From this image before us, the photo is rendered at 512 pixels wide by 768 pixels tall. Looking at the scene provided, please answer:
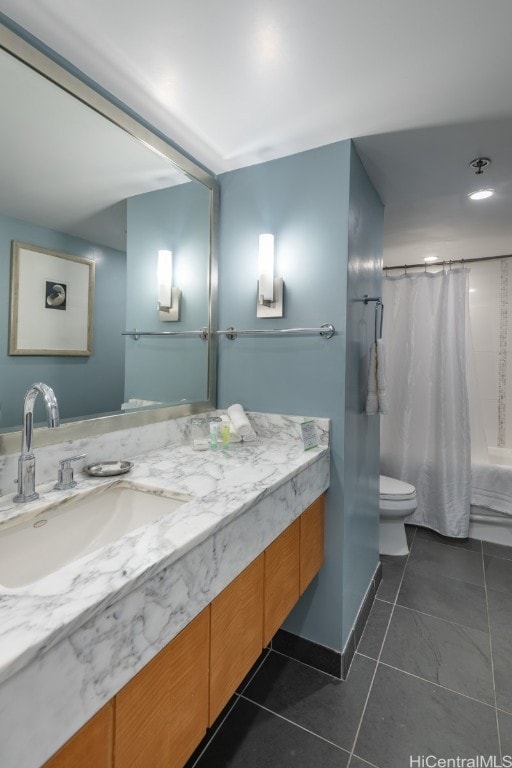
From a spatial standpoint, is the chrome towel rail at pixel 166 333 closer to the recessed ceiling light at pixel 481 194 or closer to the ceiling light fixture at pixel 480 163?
the ceiling light fixture at pixel 480 163

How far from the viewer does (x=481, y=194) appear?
2.02m

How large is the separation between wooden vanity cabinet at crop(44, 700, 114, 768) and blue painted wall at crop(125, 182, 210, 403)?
39.5 inches

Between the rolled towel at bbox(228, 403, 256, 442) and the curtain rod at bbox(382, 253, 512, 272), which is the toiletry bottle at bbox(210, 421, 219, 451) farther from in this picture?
the curtain rod at bbox(382, 253, 512, 272)

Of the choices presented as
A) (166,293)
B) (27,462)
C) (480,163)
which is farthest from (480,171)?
(27,462)

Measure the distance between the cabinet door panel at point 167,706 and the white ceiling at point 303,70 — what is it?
1.57 metres

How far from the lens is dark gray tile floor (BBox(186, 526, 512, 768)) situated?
1.26 meters

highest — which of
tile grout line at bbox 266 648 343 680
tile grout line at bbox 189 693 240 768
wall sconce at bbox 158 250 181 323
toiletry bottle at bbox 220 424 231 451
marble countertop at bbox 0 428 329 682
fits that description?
wall sconce at bbox 158 250 181 323

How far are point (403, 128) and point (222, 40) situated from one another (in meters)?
0.79

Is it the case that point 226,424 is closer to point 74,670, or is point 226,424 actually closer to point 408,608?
point 74,670

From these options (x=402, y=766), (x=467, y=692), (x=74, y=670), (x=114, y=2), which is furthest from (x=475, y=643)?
(x=114, y=2)

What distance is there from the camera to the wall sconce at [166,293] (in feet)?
5.45

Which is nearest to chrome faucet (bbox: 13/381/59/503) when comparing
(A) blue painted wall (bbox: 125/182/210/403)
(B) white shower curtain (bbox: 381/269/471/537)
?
(A) blue painted wall (bbox: 125/182/210/403)

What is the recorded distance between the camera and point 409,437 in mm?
3055

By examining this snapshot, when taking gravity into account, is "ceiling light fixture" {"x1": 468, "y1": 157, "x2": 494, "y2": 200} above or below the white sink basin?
above
